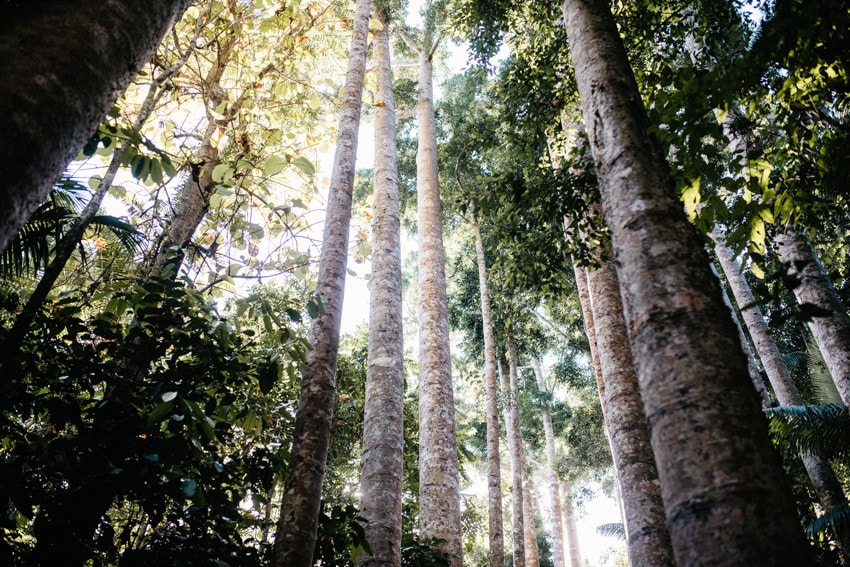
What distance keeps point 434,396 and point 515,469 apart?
22.6 ft

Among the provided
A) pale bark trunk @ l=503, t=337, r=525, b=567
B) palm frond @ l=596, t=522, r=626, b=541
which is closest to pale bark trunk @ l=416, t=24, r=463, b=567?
pale bark trunk @ l=503, t=337, r=525, b=567

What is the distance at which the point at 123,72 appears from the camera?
1267mm

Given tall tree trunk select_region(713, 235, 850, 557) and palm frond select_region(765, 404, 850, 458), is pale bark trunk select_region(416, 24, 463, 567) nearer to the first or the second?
tall tree trunk select_region(713, 235, 850, 557)

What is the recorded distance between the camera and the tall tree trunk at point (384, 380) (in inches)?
152

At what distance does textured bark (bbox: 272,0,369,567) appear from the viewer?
2.29m

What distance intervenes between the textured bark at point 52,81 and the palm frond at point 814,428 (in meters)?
7.54

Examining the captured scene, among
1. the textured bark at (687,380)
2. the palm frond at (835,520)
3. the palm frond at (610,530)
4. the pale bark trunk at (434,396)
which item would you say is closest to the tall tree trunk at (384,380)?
the pale bark trunk at (434,396)

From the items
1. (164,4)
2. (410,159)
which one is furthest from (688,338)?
(410,159)

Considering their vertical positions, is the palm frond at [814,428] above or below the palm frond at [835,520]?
above

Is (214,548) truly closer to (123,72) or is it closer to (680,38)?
(123,72)

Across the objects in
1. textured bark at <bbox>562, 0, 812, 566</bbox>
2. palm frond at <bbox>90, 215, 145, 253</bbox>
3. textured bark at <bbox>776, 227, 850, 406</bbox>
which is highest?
textured bark at <bbox>776, 227, 850, 406</bbox>

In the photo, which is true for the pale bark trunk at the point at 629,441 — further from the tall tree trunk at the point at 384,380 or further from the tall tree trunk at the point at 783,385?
the tall tree trunk at the point at 783,385

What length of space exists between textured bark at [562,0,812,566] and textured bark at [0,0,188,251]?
1.85 meters

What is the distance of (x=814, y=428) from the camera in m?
5.71
